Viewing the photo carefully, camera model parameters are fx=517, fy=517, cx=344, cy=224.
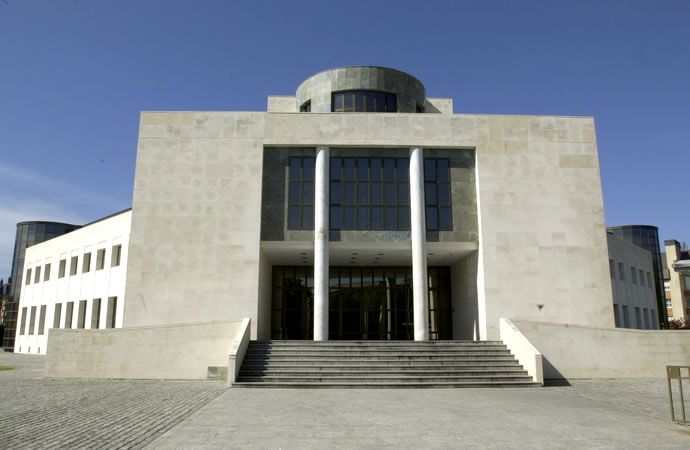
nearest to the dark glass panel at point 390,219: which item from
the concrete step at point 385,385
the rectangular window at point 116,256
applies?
the concrete step at point 385,385

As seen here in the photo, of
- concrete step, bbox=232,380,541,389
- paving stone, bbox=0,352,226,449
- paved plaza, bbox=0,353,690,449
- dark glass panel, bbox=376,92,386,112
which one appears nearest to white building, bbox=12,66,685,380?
dark glass panel, bbox=376,92,386,112

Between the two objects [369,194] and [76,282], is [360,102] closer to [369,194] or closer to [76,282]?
[369,194]

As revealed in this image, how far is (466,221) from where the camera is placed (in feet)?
80.1

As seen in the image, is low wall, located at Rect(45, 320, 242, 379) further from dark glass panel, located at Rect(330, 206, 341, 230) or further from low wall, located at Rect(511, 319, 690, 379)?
low wall, located at Rect(511, 319, 690, 379)

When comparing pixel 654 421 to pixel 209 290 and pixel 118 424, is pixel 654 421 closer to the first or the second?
pixel 118 424

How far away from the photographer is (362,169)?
81.8 ft

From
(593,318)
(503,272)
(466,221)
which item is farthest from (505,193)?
(593,318)

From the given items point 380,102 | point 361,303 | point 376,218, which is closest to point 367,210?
point 376,218

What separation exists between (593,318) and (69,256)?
34.9 meters

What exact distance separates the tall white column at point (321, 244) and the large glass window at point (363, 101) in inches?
227

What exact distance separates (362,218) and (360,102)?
8346 mm

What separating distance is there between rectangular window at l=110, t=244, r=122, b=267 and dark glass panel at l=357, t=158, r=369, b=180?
17.0 metres

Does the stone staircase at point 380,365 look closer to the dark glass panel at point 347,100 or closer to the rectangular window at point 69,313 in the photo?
the dark glass panel at point 347,100

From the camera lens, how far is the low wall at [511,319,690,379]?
65.5 ft
